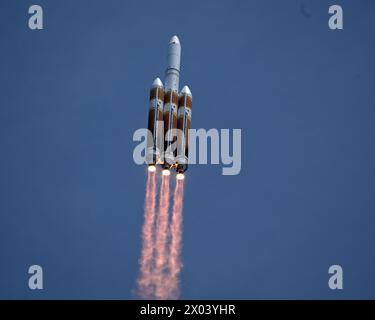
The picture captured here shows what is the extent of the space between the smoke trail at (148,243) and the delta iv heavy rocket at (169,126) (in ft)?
16.6

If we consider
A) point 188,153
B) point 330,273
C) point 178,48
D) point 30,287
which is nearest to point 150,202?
point 188,153

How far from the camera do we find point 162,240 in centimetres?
6475

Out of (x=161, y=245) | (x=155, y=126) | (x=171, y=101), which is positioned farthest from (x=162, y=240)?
(x=171, y=101)

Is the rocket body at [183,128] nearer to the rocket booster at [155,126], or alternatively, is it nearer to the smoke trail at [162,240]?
the rocket booster at [155,126]

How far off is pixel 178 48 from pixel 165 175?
1223 centimetres

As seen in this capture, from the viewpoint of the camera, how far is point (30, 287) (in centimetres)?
8050

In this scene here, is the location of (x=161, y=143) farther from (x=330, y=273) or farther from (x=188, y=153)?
(x=330, y=273)

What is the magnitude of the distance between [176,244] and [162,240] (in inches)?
50.2

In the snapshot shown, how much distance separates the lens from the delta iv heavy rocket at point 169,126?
58.9 m

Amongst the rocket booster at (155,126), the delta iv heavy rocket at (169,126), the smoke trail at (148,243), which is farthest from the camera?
the smoke trail at (148,243)

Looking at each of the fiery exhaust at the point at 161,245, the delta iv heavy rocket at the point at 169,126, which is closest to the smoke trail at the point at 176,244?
the fiery exhaust at the point at 161,245

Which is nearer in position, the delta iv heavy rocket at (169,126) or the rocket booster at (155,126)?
the rocket booster at (155,126)

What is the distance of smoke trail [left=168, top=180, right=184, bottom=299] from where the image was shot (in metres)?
61.6

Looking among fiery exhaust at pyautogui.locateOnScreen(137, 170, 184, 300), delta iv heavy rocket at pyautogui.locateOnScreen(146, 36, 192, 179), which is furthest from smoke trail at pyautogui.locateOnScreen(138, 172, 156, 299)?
delta iv heavy rocket at pyautogui.locateOnScreen(146, 36, 192, 179)
